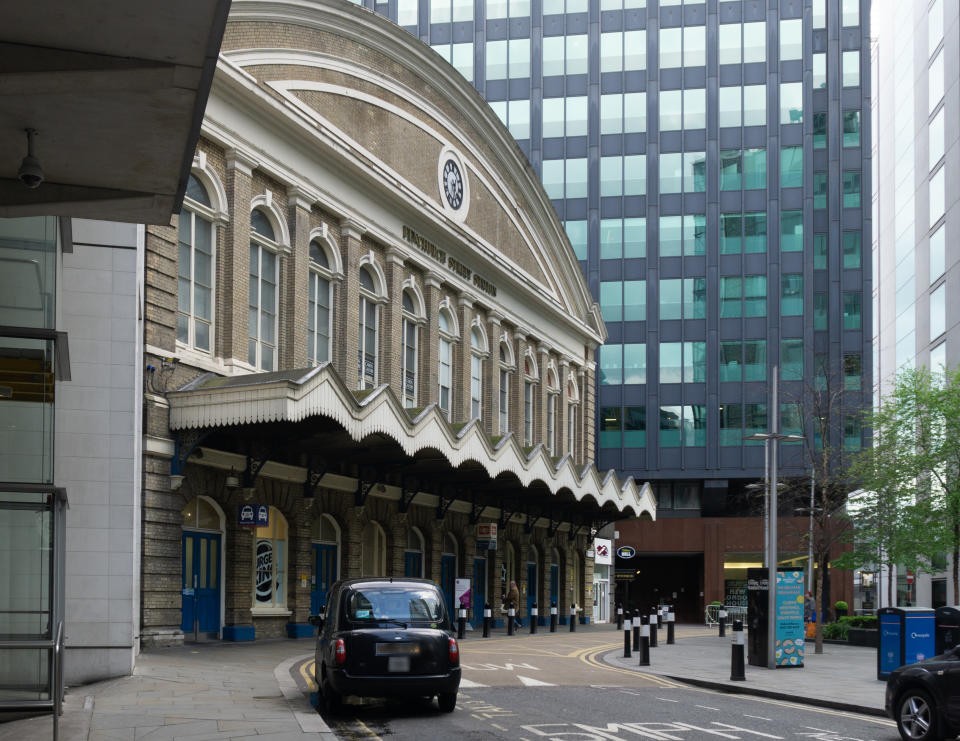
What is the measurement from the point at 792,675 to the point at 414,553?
16.6 meters

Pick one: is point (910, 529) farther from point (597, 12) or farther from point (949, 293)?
point (597, 12)

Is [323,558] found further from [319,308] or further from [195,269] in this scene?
[195,269]

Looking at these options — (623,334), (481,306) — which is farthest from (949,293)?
(623,334)

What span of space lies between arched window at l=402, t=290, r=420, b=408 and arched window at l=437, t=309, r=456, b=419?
1471 millimetres

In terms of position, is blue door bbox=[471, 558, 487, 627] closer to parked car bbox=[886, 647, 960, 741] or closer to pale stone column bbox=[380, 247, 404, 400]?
pale stone column bbox=[380, 247, 404, 400]

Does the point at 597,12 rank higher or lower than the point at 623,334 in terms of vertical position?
higher

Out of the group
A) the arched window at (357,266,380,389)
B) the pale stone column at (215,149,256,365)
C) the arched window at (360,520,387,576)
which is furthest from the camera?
the arched window at (360,520,387,576)

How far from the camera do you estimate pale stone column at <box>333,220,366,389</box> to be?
1251 inches

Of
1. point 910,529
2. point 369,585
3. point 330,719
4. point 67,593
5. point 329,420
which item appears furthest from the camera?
point 910,529

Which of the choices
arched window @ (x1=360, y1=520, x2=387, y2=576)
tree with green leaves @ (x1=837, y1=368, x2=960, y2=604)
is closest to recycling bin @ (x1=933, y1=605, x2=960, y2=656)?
tree with green leaves @ (x1=837, y1=368, x2=960, y2=604)

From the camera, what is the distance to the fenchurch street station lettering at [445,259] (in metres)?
35.6

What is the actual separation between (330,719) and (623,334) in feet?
169

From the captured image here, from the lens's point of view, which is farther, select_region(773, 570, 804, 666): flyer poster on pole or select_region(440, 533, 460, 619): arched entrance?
select_region(440, 533, 460, 619): arched entrance

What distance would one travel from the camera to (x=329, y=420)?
25.3m
